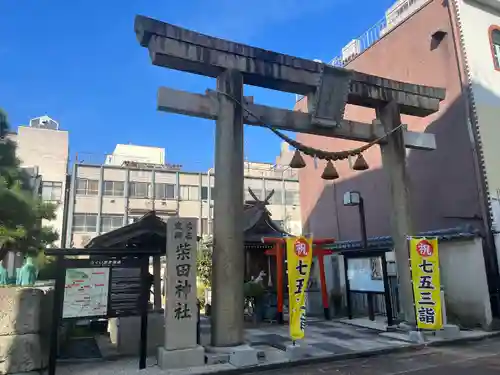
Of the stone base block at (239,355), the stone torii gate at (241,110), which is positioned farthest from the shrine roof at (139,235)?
the stone base block at (239,355)

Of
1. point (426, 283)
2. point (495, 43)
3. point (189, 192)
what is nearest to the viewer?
point (426, 283)

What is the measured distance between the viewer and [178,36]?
9586 mm

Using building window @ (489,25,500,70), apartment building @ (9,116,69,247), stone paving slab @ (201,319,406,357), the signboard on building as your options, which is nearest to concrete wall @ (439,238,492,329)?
stone paving slab @ (201,319,406,357)

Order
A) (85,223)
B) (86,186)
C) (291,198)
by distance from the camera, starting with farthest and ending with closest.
A: (291,198)
(86,186)
(85,223)

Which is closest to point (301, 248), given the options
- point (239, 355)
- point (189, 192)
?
point (239, 355)

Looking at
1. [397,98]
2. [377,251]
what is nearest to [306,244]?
[377,251]

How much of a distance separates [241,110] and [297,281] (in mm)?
4503

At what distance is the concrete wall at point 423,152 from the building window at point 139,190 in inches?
1158

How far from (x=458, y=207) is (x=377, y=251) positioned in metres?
4.28

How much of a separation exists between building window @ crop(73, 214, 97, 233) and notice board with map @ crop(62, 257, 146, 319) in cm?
3705

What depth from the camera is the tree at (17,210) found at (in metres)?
8.12

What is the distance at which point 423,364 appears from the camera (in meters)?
8.41

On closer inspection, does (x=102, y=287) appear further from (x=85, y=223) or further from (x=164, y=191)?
(x=164, y=191)

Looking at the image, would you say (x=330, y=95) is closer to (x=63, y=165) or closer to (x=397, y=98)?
(x=397, y=98)
